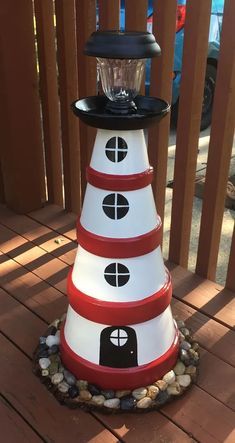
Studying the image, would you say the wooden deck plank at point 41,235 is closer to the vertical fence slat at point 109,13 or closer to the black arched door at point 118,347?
the black arched door at point 118,347

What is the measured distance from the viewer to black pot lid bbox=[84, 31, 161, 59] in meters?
1.31

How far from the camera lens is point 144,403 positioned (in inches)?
63.2

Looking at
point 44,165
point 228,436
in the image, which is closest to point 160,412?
point 228,436

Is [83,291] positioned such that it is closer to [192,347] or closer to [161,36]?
[192,347]

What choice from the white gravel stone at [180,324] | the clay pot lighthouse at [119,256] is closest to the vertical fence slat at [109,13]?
the clay pot lighthouse at [119,256]

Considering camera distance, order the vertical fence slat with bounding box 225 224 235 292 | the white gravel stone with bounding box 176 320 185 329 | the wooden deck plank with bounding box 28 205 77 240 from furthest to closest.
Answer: the wooden deck plank with bounding box 28 205 77 240, the vertical fence slat with bounding box 225 224 235 292, the white gravel stone with bounding box 176 320 185 329

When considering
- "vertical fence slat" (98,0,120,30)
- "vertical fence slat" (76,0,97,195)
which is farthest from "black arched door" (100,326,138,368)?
"vertical fence slat" (98,0,120,30)

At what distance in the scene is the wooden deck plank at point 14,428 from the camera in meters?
1.53

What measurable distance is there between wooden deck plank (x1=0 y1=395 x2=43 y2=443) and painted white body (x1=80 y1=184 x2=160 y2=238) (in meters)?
0.65

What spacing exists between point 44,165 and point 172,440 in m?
1.77

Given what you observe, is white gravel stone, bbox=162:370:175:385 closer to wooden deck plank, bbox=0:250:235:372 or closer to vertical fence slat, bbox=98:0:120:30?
wooden deck plank, bbox=0:250:235:372

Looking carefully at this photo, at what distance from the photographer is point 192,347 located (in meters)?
1.85

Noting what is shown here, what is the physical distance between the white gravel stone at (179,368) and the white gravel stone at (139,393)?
156 millimetres

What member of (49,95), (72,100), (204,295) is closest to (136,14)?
(72,100)
